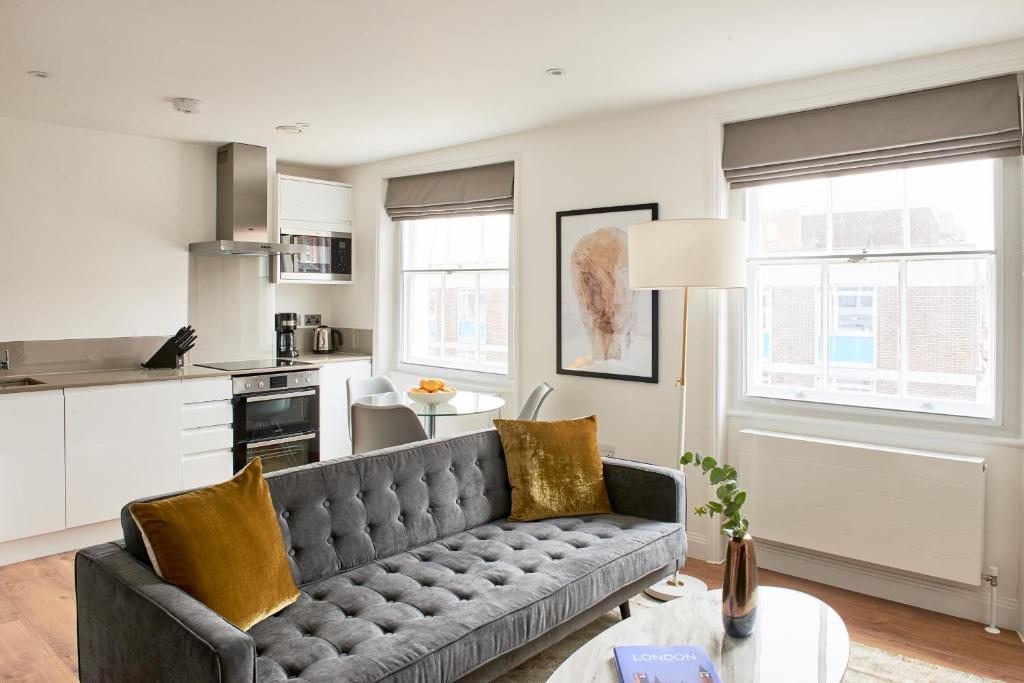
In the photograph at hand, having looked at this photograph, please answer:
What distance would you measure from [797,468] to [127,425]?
3.71 m

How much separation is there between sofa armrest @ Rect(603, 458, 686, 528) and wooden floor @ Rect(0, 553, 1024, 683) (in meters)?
0.69

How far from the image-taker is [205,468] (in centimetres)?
456

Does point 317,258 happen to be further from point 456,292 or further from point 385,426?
point 385,426

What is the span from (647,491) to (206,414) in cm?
292

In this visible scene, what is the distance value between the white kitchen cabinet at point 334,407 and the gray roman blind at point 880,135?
3.21 meters

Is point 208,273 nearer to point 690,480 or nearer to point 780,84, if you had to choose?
point 690,480

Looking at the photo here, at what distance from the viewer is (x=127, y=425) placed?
4191 millimetres

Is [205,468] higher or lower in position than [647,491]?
lower

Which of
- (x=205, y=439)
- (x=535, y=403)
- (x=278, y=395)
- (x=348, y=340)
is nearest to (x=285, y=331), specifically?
(x=348, y=340)

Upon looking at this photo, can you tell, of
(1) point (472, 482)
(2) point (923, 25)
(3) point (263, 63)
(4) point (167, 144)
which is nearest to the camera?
(2) point (923, 25)

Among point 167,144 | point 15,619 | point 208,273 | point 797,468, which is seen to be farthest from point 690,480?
point 167,144

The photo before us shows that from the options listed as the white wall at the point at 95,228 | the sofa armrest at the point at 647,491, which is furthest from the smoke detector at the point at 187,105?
the sofa armrest at the point at 647,491

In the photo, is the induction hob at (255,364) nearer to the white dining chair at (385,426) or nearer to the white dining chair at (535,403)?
the white dining chair at (385,426)

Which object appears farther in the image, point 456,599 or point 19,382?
point 19,382
